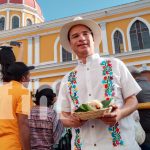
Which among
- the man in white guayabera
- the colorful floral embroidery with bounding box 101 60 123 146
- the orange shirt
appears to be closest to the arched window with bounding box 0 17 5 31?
the orange shirt

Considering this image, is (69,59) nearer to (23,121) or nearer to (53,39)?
(53,39)

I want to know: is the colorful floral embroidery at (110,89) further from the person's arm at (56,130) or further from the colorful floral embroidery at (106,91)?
the person's arm at (56,130)

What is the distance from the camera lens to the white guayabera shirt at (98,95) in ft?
5.95

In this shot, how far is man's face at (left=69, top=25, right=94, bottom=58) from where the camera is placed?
214cm

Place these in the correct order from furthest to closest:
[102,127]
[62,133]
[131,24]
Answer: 1. [131,24]
2. [62,133]
3. [102,127]

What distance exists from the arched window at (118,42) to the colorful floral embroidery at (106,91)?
13.5 meters

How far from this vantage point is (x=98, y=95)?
1976 millimetres

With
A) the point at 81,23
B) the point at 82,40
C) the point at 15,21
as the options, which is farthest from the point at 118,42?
the point at 82,40

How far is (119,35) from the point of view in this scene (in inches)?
625

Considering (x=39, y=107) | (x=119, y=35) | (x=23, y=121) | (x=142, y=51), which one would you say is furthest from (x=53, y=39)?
(x=23, y=121)

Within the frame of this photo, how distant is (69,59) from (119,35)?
358 centimetres

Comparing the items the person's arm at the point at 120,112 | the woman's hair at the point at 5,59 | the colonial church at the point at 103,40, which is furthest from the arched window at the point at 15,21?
the person's arm at the point at 120,112

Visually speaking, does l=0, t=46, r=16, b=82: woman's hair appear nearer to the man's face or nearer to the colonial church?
the man's face

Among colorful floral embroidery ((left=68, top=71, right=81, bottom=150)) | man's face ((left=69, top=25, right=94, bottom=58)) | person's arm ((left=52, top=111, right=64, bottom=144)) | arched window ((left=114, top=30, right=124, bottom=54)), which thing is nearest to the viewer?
colorful floral embroidery ((left=68, top=71, right=81, bottom=150))
